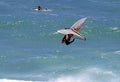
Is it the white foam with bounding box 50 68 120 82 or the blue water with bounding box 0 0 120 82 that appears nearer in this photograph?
the white foam with bounding box 50 68 120 82

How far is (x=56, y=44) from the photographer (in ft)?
155

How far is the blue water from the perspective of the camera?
39031 mm

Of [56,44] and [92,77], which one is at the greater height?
[92,77]

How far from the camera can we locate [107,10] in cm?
6053

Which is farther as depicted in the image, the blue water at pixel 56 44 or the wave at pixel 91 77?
the blue water at pixel 56 44

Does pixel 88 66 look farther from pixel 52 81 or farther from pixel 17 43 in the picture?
pixel 17 43

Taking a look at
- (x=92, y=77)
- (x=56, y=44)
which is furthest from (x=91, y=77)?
(x=56, y=44)

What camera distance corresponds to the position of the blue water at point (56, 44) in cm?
3903

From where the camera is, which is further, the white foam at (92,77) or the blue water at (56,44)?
the blue water at (56,44)

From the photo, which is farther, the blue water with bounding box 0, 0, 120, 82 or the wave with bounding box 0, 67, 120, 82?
the blue water with bounding box 0, 0, 120, 82

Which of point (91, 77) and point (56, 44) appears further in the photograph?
point (56, 44)

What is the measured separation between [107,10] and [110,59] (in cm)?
1942

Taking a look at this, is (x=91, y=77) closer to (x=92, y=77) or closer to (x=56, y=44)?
(x=92, y=77)

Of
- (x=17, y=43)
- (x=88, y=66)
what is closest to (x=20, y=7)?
(x=17, y=43)
